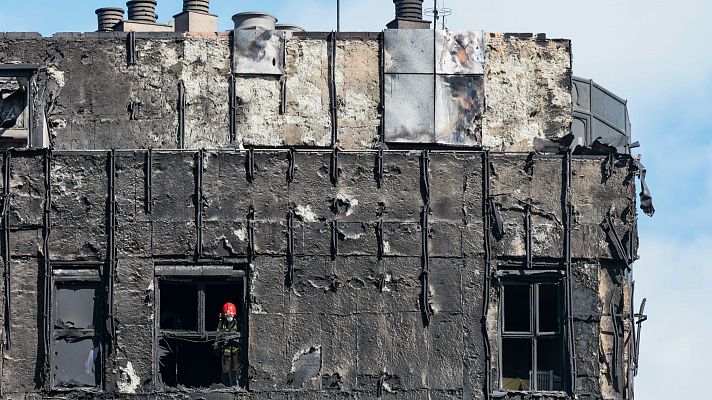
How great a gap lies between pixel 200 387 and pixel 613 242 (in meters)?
6.04

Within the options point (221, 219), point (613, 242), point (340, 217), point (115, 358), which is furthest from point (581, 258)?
point (115, 358)

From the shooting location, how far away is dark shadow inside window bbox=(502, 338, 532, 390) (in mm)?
25609

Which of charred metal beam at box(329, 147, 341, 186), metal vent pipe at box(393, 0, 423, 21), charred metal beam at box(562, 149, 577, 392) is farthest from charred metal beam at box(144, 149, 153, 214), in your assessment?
charred metal beam at box(562, 149, 577, 392)

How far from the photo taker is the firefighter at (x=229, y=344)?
2536 centimetres

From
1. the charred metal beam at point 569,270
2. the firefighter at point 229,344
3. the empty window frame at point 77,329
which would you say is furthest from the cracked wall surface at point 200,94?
the firefighter at point 229,344

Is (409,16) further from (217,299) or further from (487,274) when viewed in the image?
(217,299)

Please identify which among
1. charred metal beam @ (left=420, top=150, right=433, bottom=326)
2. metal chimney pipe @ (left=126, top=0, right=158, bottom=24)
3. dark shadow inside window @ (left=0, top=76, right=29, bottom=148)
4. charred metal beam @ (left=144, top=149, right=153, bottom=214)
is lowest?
charred metal beam @ (left=420, top=150, right=433, bottom=326)

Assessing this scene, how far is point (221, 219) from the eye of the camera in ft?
82.9

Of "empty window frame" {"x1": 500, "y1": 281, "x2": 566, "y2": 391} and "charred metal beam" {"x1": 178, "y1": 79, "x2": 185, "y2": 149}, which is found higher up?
"charred metal beam" {"x1": 178, "y1": 79, "x2": 185, "y2": 149}

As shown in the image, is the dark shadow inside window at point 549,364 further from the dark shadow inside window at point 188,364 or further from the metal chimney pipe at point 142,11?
the metal chimney pipe at point 142,11

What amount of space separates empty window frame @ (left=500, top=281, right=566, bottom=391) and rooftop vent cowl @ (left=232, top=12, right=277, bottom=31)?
18.8 feet

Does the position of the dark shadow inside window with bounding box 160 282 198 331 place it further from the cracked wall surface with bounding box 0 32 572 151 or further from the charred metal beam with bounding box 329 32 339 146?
the charred metal beam with bounding box 329 32 339 146

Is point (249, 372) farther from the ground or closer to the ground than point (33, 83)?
closer to the ground

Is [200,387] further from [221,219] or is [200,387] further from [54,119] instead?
[54,119]
